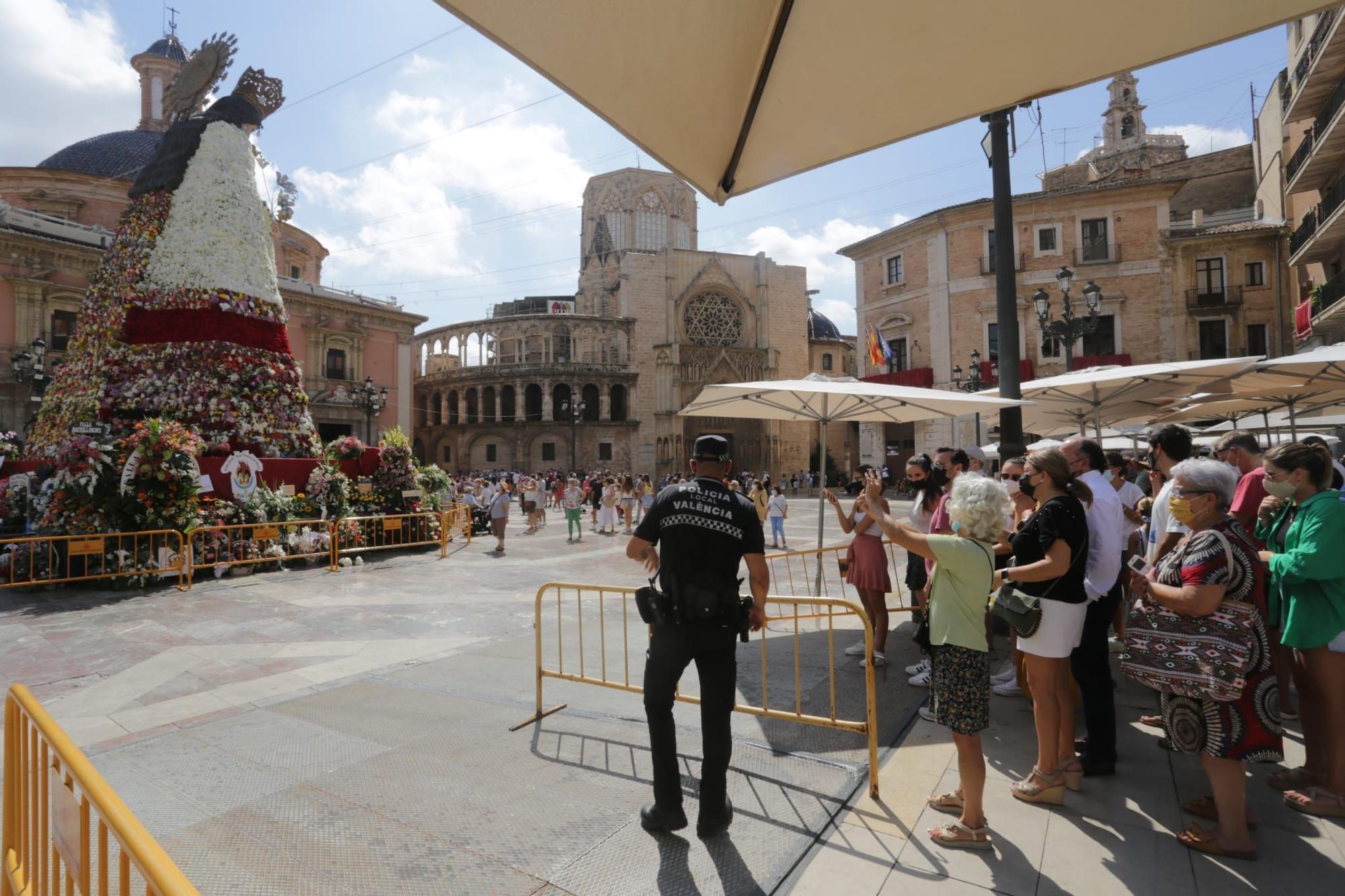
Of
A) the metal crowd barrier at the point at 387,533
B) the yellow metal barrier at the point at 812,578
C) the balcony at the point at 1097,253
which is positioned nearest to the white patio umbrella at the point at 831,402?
the yellow metal barrier at the point at 812,578

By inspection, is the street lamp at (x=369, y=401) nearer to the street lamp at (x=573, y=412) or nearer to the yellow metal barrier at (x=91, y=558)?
the street lamp at (x=573, y=412)

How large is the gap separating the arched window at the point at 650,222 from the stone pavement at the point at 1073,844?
51.9 meters

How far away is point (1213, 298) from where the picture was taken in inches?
1070

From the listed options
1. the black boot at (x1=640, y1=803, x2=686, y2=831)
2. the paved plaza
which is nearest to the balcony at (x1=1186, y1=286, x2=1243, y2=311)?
the paved plaza

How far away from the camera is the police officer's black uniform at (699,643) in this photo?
3.13 meters

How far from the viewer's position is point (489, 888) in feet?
9.01

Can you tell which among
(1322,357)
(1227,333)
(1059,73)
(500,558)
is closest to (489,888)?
(1059,73)

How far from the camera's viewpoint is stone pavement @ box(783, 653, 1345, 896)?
270cm

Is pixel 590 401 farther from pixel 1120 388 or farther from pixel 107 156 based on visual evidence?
pixel 1120 388

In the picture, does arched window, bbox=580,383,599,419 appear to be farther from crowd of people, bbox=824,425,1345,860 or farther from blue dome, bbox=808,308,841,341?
crowd of people, bbox=824,425,1345,860

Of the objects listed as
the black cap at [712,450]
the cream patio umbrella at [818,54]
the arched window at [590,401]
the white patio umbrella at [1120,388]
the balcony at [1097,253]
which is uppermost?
the balcony at [1097,253]

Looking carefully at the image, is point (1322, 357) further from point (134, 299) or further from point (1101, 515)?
point (134, 299)

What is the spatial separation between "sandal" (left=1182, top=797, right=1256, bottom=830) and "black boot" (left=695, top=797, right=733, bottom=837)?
2259mm

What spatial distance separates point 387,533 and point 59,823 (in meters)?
12.3
